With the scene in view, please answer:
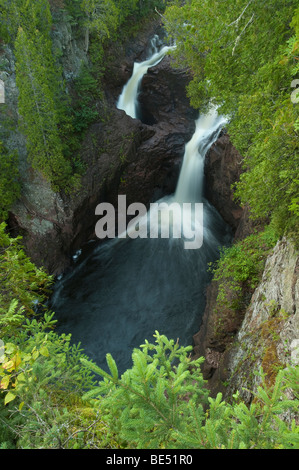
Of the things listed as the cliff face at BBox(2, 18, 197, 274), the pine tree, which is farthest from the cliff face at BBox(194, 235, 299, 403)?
the pine tree

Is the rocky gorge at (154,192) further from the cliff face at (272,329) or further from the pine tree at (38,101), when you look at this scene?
the pine tree at (38,101)

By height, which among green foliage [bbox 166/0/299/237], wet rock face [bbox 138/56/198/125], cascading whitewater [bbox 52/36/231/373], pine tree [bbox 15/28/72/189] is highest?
wet rock face [bbox 138/56/198/125]

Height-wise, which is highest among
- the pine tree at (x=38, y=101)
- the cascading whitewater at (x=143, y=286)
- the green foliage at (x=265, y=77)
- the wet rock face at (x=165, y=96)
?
the wet rock face at (x=165, y=96)

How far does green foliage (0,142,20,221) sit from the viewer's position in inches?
423

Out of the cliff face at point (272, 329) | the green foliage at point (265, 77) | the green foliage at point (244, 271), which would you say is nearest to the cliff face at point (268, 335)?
the cliff face at point (272, 329)

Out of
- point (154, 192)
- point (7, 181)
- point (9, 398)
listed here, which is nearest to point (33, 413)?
point (9, 398)

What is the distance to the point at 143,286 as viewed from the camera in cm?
1260

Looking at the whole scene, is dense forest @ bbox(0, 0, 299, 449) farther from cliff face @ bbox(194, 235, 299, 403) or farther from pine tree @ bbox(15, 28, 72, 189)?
cliff face @ bbox(194, 235, 299, 403)

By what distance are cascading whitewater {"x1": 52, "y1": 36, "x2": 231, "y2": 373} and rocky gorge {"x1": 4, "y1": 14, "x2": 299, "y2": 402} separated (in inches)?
38.7

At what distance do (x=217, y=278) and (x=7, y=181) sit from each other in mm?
9746

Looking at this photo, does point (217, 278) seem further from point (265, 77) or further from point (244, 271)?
point (265, 77)

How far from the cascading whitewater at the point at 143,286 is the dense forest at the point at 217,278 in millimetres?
2427

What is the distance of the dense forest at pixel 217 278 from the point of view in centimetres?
194
